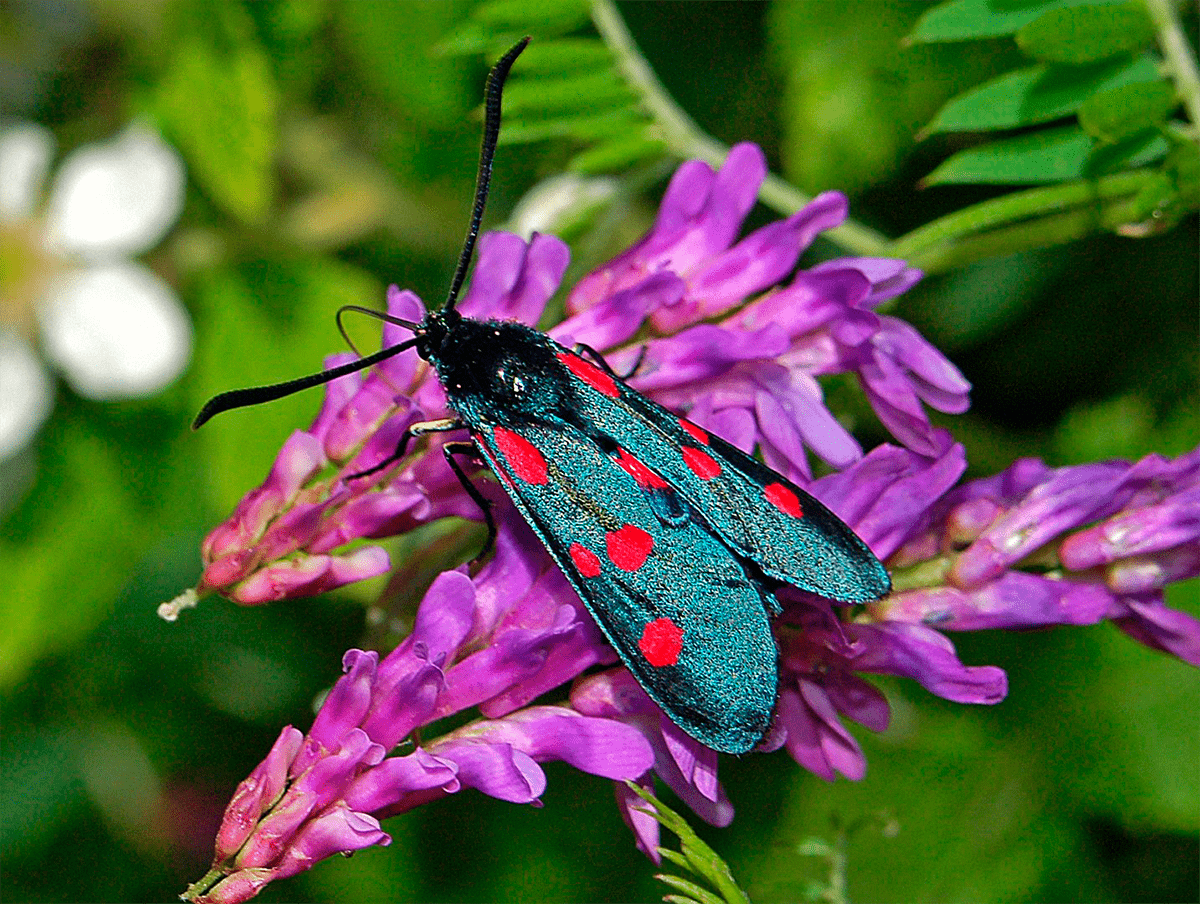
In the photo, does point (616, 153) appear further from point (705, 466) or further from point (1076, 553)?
point (1076, 553)

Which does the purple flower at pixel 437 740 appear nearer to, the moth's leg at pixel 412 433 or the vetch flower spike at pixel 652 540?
the vetch flower spike at pixel 652 540

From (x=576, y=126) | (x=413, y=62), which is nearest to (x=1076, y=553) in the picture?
(x=576, y=126)

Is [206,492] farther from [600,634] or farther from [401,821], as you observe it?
[600,634]

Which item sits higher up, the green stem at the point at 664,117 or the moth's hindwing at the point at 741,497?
the green stem at the point at 664,117

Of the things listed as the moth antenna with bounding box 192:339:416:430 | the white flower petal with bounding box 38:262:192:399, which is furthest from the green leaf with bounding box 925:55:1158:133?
the white flower petal with bounding box 38:262:192:399

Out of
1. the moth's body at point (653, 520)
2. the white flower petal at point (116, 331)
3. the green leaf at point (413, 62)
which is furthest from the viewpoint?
the white flower petal at point (116, 331)

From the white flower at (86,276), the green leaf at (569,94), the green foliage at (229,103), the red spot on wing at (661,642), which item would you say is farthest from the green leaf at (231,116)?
the red spot on wing at (661,642)
